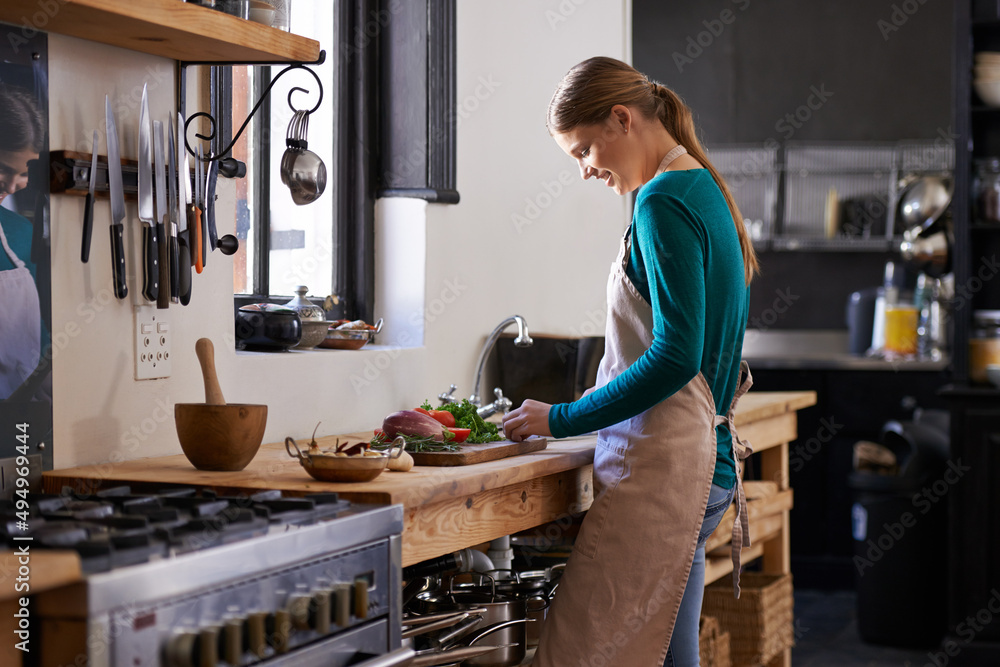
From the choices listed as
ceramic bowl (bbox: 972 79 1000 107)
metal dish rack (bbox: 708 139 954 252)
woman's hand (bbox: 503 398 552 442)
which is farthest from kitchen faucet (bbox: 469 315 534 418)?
metal dish rack (bbox: 708 139 954 252)

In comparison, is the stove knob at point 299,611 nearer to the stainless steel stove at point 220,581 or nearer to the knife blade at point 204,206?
the stainless steel stove at point 220,581

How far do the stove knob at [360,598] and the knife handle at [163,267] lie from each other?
0.76 metres

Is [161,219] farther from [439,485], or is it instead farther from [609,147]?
[609,147]

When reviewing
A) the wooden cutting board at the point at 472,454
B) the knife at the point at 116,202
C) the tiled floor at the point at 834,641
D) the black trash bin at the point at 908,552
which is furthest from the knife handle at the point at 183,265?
the black trash bin at the point at 908,552

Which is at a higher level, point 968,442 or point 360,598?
point 360,598

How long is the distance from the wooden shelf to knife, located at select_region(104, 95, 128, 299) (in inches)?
5.3

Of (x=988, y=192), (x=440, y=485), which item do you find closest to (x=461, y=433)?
(x=440, y=485)

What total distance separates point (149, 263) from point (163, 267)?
3 centimetres

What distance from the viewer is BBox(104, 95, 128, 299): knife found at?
1.89 m

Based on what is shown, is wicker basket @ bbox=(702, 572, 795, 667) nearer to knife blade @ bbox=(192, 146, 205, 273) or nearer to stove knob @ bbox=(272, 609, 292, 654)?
knife blade @ bbox=(192, 146, 205, 273)

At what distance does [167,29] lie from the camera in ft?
5.86

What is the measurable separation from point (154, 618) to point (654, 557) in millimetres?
1026

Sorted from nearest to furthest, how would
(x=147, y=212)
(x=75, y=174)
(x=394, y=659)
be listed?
(x=394, y=659), (x=75, y=174), (x=147, y=212)

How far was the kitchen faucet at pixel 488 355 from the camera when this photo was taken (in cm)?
267
